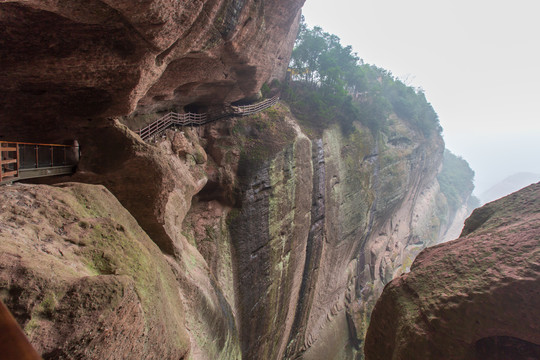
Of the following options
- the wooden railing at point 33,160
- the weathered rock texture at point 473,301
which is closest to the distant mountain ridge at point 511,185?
the weathered rock texture at point 473,301

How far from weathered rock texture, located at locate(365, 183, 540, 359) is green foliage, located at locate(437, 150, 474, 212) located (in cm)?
4429

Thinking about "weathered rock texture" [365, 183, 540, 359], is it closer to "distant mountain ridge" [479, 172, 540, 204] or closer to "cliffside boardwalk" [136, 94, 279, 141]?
"cliffside boardwalk" [136, 94, 279, 141]

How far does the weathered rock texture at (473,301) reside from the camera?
16.8 ft

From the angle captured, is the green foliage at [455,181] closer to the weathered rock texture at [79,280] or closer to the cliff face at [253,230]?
the cliff face at [253,230]

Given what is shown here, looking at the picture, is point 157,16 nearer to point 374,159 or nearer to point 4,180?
point 4,180

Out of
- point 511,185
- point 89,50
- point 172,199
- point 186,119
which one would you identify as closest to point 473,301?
point 172,199

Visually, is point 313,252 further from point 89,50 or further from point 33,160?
point 89,50

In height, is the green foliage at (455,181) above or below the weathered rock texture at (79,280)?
above

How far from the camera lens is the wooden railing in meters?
4.56

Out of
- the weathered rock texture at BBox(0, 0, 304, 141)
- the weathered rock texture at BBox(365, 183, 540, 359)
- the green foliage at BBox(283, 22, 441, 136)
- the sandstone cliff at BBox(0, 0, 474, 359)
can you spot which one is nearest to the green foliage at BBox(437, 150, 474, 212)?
the green foliage at BBox(283, 22, 441, 136)

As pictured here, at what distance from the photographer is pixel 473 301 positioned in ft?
17.8

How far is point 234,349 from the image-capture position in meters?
8.50

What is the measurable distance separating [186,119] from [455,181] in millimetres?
56014

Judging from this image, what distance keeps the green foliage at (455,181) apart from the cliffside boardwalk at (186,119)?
Result: 4252 cm
